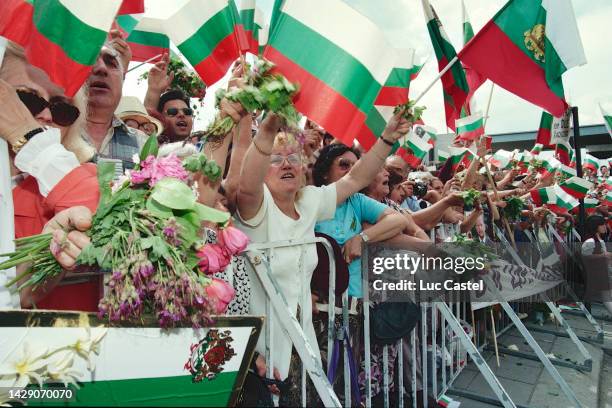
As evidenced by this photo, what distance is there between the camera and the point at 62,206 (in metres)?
1.42

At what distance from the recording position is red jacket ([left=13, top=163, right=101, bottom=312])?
1.43 meters

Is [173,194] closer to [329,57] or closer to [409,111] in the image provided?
[329,57]

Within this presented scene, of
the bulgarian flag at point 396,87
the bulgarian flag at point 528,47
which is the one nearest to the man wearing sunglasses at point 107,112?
the bulgarian flag at point 396,87

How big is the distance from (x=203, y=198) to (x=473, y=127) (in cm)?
523

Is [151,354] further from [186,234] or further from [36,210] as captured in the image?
[36,210]

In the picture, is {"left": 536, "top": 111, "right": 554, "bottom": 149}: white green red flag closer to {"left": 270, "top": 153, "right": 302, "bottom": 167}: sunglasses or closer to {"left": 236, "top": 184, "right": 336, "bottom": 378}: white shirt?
{"left": 270, "top": 153, "right": 302, "bottom": 167}: sunglasses

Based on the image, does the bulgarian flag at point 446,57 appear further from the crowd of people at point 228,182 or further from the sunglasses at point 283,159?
the sunglasses at point 283,159

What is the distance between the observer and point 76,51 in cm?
182

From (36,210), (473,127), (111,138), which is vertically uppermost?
(473,127)

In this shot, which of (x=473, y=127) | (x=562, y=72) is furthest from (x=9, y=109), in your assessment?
(x=473, y=127)

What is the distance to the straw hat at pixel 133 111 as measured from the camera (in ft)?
11.3

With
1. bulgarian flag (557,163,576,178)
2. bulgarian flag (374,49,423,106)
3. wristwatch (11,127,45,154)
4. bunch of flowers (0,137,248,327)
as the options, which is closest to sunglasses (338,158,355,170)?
bulgarian flag (374,49,423,106)

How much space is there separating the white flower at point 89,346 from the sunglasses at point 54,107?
2.85ft

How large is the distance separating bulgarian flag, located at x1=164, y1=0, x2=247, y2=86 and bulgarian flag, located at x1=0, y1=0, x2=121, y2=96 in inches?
51.3
